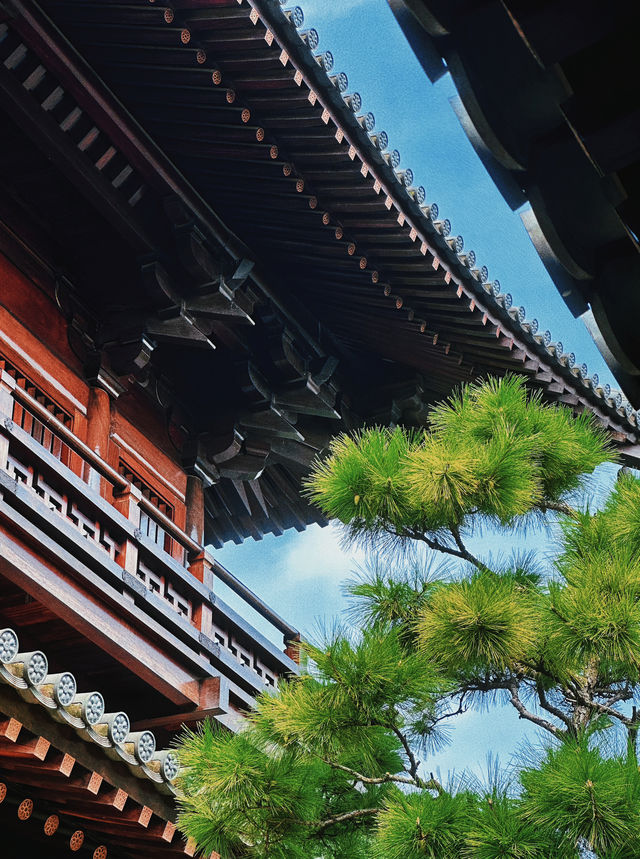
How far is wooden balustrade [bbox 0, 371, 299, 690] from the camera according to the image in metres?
6.84

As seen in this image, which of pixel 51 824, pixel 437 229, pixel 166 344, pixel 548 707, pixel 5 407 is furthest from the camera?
pixel 166 344

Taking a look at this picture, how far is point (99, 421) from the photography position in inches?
336

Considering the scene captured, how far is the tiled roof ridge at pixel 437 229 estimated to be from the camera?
746cm

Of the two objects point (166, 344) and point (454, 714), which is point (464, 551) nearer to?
point (454, 714)

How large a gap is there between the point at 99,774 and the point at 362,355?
5.09 metres

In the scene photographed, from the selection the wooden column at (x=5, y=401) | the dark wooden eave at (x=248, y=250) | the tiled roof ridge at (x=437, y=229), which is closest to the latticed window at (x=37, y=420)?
the dark wooden eave at (x=248, y=250)

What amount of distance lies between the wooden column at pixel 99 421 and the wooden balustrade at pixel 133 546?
231 millimetres

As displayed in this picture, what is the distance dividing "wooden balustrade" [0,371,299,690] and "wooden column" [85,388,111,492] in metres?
0.23

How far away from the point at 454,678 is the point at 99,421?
3.83m

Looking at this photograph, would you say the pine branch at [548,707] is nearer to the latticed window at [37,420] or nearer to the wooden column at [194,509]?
the latticed window at [37,420]

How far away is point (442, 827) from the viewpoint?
5.11 m

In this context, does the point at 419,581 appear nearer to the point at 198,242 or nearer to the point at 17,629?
the point at 17,629

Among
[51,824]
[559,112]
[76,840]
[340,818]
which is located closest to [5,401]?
[51,824]

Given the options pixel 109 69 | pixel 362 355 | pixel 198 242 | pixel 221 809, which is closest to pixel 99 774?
pixel 221 809
